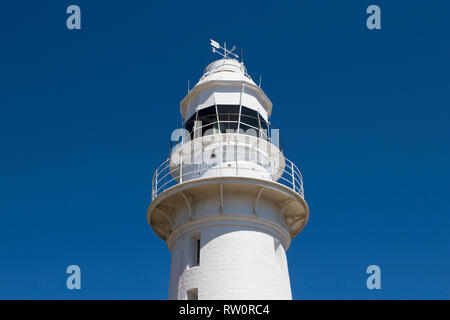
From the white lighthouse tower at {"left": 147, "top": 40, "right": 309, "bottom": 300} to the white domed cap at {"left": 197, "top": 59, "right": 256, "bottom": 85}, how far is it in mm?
801

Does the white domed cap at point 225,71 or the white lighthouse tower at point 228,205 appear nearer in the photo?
the white lighthouse tower at point 228,205

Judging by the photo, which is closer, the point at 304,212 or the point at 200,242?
the point at 200,242

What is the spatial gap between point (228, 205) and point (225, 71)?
8.79 meters

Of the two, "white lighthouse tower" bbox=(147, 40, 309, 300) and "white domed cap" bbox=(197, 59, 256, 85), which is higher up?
"white domed cap" bbox=(197, 59, 256, 85)

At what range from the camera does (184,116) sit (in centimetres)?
2611

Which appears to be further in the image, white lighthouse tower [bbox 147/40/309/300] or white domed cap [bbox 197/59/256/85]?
white domed cap [bbox 197/59/256/85]

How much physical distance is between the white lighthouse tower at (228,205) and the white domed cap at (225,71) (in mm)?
801

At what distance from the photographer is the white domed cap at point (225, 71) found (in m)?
25.3

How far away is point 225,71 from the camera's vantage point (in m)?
26.3

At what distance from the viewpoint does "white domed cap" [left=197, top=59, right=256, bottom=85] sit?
25.3 m
